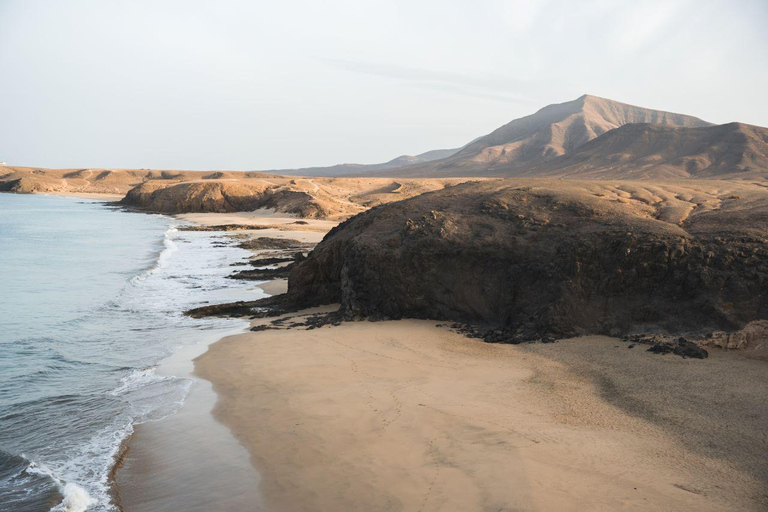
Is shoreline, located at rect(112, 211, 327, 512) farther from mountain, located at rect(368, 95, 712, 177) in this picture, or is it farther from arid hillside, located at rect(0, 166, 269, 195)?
mountain, located at rect(368, 95, 712, 177)

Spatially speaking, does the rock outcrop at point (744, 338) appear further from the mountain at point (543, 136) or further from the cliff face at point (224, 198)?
the mountain at point (543, 136)

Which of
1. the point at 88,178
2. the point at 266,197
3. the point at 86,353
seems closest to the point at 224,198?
the point at 266,197

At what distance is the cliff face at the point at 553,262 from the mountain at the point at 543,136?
86497 mm

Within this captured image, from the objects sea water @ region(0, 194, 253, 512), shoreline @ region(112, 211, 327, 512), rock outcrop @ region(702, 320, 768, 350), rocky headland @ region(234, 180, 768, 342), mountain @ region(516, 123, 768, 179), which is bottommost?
sea water @ region(0, 194, 253, 512)

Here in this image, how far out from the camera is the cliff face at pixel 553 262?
1019 centimetres

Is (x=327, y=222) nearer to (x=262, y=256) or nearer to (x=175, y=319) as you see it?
Answer: (x=262, y=256)

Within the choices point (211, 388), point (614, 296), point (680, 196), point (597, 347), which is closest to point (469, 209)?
point (614, 296)

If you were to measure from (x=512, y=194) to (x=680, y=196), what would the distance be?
17.4 ft

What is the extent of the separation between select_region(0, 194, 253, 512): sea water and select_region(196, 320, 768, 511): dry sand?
1.50 meters

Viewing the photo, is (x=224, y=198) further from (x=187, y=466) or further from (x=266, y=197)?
(x=187, y=466)

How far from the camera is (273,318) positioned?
1395cm

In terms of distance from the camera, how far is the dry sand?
5473 mm

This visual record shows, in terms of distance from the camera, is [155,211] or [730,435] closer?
[730,435]

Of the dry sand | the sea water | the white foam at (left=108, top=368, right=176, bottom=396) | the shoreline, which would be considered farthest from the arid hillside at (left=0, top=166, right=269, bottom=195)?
the shoreline
